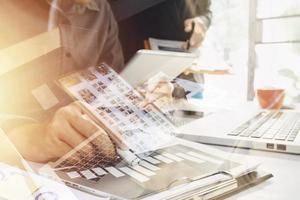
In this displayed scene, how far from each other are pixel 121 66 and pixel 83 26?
122mm

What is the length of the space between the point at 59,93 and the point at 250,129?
19.4 inches

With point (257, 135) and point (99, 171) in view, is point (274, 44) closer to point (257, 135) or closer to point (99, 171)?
point (257, 135)

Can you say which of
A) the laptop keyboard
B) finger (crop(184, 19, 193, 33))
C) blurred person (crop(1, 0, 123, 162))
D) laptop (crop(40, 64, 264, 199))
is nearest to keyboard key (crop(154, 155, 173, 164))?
laptop (crop(40, 64, 264, 199))

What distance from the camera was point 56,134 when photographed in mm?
647

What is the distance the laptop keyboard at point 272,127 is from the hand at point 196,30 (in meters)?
0.25

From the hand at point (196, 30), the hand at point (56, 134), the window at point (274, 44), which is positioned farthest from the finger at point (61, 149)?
the window at point (274, 44)

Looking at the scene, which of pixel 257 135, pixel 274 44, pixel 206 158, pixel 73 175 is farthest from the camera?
pixel 274 44

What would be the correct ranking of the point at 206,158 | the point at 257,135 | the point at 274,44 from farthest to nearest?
the point at 274,44 < the point at 257,135 < the point at 206,158

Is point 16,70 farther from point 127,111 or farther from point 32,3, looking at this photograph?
point 127,111

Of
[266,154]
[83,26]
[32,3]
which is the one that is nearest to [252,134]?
[266,154]

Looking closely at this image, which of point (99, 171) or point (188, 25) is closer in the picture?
point (99, 171)

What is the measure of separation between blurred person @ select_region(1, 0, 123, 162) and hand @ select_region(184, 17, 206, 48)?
0.19m

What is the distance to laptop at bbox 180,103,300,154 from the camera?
781 mm

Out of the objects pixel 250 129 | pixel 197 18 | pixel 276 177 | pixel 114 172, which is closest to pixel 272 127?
pixel 250 129
